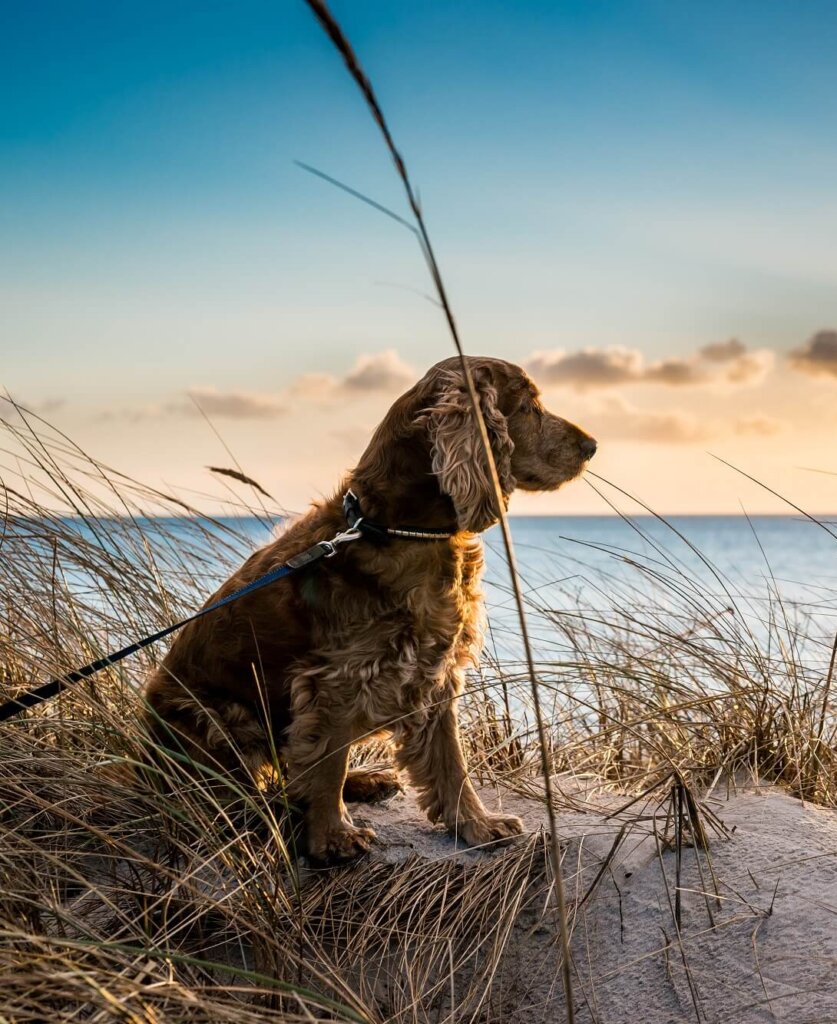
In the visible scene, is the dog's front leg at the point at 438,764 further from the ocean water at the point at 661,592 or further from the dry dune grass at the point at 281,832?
the ocean water at the point at 661,592

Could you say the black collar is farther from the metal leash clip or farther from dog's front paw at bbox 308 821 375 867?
dog's front paw at bbox 308 821 375 867

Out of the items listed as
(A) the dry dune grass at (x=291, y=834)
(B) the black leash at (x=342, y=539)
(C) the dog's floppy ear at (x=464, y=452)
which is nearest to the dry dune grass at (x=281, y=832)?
(A) the dry dune grass at (x=291, y=834)

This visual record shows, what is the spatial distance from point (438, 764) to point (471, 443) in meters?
1.11

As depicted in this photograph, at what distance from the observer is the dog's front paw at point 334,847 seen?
2.80 meters

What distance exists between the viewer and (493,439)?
2.95 metres

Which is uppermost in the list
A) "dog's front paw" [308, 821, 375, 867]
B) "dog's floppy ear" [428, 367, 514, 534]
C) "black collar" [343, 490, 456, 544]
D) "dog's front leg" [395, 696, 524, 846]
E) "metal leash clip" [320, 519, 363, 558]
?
"dog's floppy ear" [428, 367, 514, 534]

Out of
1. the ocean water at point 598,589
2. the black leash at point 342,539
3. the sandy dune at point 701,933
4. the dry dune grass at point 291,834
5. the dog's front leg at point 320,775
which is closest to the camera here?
the dry dune grass at point 291,834

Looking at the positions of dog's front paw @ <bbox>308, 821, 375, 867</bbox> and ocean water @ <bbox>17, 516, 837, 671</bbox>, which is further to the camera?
ocean water @ <bbox>17, 516, 837, 671</bbox>

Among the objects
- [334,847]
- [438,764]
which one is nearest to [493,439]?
[438,764]

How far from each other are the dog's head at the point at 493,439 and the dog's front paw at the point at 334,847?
105 centimetres

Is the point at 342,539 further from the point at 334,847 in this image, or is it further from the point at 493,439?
the point at 334,847

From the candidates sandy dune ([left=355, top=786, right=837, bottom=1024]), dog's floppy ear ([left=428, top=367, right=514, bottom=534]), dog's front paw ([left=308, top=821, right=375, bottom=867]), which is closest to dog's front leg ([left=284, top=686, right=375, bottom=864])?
dog's front paw ([left=308, top=821, right=375, bottom=867])

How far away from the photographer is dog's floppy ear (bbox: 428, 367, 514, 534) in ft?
9.03

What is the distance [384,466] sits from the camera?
9.77 ft
